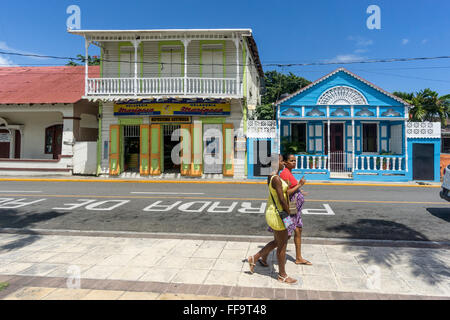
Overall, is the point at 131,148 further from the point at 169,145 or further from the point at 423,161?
the point at 423,161

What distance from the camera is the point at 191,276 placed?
13.9 ft

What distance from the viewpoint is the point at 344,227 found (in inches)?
270

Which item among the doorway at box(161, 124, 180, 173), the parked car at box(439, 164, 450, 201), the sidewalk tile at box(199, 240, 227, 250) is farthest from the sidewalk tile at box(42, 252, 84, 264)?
the doorway at box(161, 124, 180, 173)

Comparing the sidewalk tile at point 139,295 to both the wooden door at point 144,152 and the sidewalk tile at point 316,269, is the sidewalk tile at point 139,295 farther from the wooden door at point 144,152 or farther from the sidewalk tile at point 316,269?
the wooden door at point 144,152

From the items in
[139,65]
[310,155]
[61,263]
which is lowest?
[61,263]

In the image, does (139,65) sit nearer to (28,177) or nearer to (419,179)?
(28,177)

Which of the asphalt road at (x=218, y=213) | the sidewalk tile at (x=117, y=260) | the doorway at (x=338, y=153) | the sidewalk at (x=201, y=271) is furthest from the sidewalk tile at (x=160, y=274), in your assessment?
the doorway at (x=338, y=153)

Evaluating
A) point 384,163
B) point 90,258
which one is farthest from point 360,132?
point 90,258

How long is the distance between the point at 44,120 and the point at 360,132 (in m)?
19.5

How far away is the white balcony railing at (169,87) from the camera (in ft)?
55.6

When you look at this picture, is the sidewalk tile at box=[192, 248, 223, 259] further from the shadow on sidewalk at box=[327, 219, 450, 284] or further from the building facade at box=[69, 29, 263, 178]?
the building facade at box=[69, 29, 263, 178]

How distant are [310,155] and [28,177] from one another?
1542 cm

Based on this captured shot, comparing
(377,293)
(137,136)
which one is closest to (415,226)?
(377,293)

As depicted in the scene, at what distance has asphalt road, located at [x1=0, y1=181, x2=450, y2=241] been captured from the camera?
6737 millimetres
